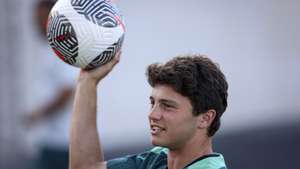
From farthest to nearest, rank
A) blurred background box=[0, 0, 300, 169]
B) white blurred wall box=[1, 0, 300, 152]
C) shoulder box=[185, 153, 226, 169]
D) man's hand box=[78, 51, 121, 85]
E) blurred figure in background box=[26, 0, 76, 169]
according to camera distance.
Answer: white blurred wall box=[1, 0, 300, 152] → blurred background box=[0, 0, 300, 169] → blurred figure in background box=[26, 0, 76, 169] → man's hand box=[78, 51, 121, 85] → shoulder box=[185, 153, 226, 169]

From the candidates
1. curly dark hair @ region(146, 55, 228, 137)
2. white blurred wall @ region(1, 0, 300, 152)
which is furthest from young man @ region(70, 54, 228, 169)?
white blurred wall @ region(1, 0, 300, 152)

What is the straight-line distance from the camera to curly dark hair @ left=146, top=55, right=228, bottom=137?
5.64 meters

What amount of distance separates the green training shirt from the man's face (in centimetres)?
12

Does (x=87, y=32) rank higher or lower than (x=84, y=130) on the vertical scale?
higher

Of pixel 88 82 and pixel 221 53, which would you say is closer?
pixel 88 82

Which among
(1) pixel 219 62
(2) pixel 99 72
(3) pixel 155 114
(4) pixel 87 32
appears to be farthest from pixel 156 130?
(1) pixel 219 62

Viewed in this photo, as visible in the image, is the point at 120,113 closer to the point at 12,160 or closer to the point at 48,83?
the point at 12,160

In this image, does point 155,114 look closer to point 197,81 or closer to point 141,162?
point 197,81

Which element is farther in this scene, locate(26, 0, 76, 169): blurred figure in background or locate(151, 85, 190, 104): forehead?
locate(26, 0, 76, 169): blurred figure in background

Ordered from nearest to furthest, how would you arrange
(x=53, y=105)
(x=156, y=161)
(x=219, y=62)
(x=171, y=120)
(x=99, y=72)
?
(x=171, y=120) → (x=99, y=72) → (x=156, y=161) → (x=53, y=105) → (x=219, y=62)

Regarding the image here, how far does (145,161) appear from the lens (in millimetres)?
5922

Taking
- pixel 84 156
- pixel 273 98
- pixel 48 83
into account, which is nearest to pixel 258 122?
pixel 273 98

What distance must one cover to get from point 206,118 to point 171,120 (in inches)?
6.8

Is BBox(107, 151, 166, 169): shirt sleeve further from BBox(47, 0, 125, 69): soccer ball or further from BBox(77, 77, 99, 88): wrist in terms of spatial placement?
BBox(47, 0, 125, 69): soccer ball
